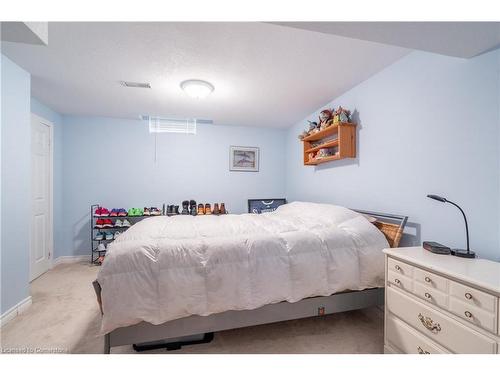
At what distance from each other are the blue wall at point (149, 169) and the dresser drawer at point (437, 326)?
3.17 meters

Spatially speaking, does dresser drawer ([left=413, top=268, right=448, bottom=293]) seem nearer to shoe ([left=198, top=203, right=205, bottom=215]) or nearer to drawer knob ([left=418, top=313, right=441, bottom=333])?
drawer knob ([left=418, top=313, right=441, bottom=333])

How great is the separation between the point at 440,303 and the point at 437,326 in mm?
131

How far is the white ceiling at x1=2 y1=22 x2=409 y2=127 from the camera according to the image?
1.67 metres

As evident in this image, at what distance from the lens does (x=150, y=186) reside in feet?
12.9

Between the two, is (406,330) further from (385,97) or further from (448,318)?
(385,97)

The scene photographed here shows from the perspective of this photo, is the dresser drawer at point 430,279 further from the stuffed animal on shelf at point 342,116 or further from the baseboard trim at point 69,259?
the baseboard trim at point 69,259

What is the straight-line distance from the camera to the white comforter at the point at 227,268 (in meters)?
1.39

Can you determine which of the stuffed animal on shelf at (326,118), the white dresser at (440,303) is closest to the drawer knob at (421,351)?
the white dresser at (440,303)

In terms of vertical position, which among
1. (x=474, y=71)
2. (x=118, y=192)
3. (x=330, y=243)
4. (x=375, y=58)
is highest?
(x=375, y=58)

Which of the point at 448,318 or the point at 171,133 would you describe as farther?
the point at 171,133

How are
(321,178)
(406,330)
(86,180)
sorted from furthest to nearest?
1. (86,180)
2. (321,178)
3. (406,330)
